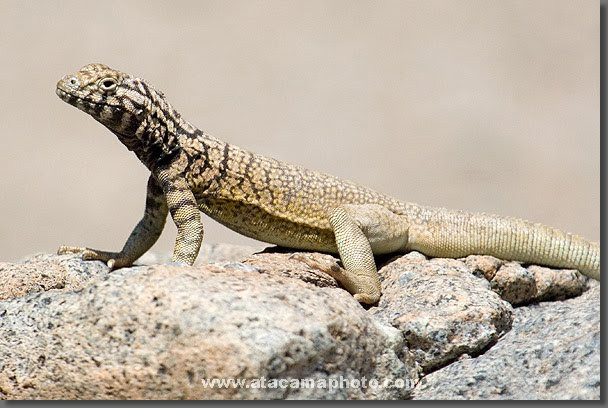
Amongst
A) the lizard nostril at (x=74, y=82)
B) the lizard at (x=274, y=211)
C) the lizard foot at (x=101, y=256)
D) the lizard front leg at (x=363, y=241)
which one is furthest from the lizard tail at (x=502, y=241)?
the lizard nostril at (x=74, y=82)

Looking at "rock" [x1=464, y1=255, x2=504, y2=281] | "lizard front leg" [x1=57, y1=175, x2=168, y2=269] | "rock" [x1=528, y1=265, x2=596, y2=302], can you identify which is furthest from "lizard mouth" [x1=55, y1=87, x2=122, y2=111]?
"rock" [x1=528, y1=265, x2=596, y2=302]

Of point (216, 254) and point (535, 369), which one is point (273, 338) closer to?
point (535, 369)

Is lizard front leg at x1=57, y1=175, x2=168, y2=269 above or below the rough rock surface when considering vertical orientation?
above

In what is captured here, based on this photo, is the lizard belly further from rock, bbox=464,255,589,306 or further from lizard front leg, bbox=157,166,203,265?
rock, bbox=464,255,589,306

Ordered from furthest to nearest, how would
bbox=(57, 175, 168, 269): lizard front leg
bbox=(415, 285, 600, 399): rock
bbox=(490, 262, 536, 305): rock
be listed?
bbox=(57, 175, 168, 269): lizard front leg < bbox=(490, 262, 536, 305): rock < bbox=(415, 285, 600, 399): rock

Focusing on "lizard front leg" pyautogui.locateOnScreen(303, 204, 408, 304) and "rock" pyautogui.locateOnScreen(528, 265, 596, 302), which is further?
"rock" pyautogui.locateOnScreen(528, 265, 596, 302)

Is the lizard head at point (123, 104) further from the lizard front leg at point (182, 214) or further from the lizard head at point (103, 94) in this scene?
the lizard front leg at point (182, 214)
